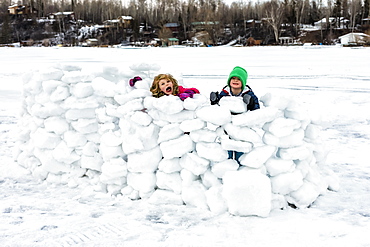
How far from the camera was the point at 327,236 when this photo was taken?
270 centimetres

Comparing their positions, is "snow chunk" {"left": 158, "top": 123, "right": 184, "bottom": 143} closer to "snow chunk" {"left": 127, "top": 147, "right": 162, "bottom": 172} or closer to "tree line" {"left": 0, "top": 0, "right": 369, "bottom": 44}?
"snow chunk" {"left": 127, "top": 147, "right": 162, "bottom": 172}

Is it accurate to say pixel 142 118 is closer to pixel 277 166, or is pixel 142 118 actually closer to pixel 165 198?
pixel 165 198

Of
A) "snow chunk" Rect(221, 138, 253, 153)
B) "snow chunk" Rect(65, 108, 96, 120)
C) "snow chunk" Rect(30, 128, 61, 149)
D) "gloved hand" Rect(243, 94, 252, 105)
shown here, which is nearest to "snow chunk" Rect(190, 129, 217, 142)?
"snow chunk" Rect(221, 138, 253, 153)

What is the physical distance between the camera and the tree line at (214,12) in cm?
5425

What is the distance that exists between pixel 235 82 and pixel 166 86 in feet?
2.05

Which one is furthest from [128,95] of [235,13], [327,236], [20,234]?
[235,13]

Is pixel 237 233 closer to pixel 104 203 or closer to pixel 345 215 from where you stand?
pixel 345 215

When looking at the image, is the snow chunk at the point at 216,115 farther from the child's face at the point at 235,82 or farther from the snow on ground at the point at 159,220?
the snow on ground at the point at 159,220

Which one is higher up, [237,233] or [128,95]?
[128,95]

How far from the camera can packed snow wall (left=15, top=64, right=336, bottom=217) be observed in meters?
2.99

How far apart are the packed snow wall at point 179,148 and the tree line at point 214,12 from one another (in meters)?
45.5

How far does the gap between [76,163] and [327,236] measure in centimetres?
234

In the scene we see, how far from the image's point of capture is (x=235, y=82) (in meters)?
3.46

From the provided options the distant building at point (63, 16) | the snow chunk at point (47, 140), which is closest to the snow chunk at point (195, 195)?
the snow chunk at point (47, 140)
